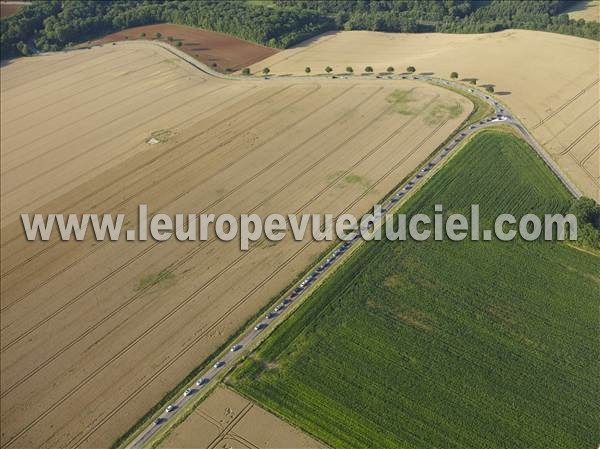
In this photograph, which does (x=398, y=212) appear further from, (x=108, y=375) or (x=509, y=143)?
(x=108, y=375)

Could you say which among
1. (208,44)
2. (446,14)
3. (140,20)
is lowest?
(208,44)

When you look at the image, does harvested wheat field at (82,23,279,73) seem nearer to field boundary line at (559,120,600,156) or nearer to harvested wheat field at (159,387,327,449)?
field boundary line at (559,120,600,156)

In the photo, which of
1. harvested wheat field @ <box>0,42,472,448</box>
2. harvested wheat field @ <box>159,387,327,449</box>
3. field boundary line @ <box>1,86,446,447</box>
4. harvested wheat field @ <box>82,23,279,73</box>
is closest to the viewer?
harvested wheat field @ <box>159,387,327,449</box>

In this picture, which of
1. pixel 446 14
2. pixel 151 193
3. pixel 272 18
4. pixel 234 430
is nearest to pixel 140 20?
pixel 272 18

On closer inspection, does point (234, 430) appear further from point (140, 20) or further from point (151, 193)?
point (140, 20)

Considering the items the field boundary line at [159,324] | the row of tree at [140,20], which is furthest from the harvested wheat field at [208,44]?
the field boundary line at [159,324]

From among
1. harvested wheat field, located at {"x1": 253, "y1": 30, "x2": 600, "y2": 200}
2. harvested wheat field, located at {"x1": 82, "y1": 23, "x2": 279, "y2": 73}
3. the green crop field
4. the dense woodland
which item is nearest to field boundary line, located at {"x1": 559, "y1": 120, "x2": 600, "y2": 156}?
harvested wheat field, located at {"x1": 253, "y1": 30, "x2": 600, "y2": 200}
